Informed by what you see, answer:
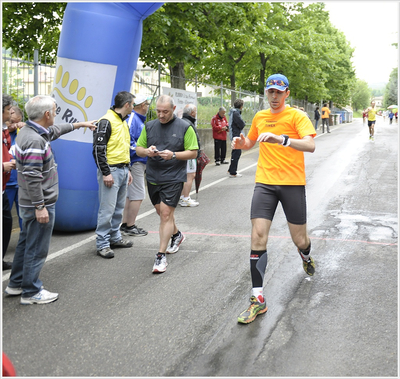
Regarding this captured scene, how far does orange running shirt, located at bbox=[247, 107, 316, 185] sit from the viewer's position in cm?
432

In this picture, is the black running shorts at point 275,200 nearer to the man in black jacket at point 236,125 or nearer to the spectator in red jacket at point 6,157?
the spectator in red jacket at point 6,157

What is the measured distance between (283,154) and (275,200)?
0.42 meters

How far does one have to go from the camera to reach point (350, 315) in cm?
410

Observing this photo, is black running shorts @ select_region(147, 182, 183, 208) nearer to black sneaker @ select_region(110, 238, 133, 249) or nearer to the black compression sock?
black sneaker @ select_region(110, 238, 133, 249)

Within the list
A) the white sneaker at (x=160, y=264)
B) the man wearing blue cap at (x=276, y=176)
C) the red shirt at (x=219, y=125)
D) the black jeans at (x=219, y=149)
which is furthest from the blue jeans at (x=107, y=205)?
the black jeans at (x=219, y=149)

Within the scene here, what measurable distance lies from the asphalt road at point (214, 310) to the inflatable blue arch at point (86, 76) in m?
0.67

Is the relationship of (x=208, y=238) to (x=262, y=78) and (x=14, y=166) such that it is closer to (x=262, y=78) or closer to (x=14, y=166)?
(x=14, y=166)

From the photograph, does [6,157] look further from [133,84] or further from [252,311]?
[133,84]

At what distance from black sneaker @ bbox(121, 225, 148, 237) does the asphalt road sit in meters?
0.17

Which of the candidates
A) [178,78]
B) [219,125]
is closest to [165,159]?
[219,125]

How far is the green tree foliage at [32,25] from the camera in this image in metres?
13.2

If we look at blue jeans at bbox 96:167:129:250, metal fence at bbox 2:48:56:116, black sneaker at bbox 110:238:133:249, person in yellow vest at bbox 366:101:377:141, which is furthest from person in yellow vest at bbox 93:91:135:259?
person in yellow vest at bbox 366:101:377:141

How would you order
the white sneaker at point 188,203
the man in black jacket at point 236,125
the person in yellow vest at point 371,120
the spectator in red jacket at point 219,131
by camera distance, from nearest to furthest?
the white sneaker at point 188,203 < the man in black jacket at point 236,125 < the spectator in red jacket at point 219,131 < the person in yellow vest at point 371,120

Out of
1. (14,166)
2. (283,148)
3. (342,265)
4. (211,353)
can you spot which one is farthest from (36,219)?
(342,265)
